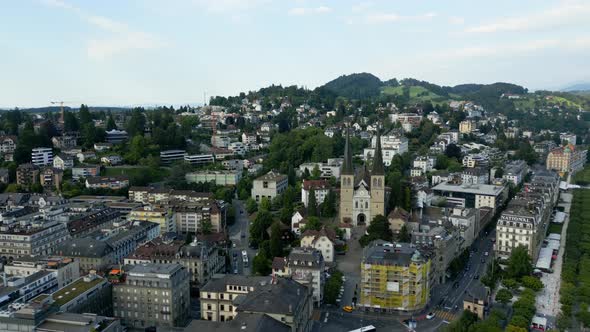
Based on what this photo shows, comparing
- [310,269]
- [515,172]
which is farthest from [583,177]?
[310,269]

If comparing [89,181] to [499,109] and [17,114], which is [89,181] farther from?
[499,109]

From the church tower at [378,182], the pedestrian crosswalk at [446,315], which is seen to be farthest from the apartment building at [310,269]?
the church tower at [378,182]

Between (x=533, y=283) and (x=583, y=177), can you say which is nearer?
(x=533, y=283)

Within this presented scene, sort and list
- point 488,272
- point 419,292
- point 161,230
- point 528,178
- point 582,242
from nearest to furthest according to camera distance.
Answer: point 419,292 < point 488,272 < point 582,242 < point 161,230 < point 528,178

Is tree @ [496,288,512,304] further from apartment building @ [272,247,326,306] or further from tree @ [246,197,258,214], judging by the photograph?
tree @ [246,197,258,214]

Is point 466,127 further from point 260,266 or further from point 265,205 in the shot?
point 260,266

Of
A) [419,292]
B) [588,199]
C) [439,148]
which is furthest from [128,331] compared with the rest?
[439,148]
